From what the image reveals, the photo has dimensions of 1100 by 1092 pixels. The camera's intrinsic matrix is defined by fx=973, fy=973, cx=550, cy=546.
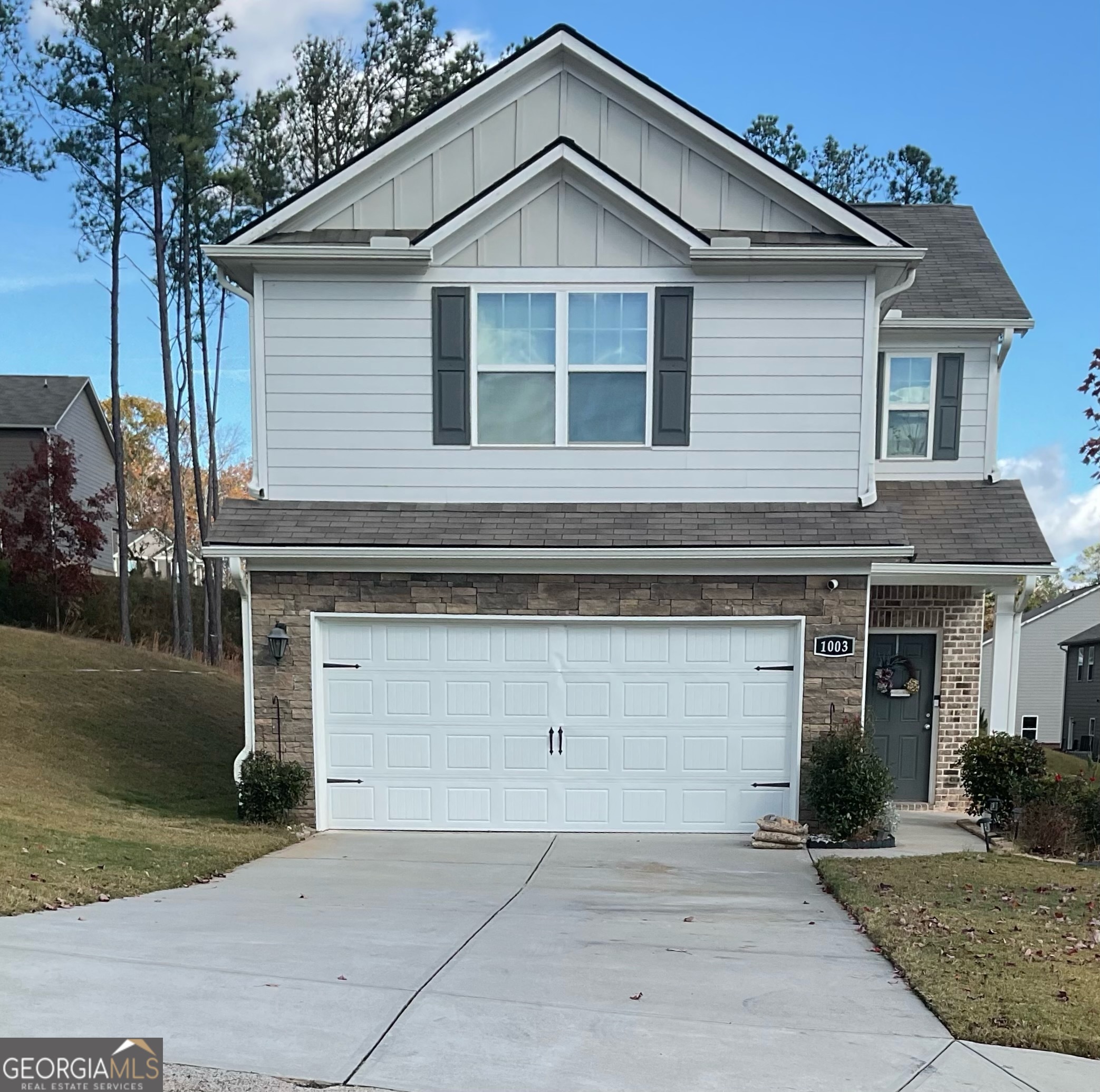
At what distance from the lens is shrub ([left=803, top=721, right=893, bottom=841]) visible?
367 inches

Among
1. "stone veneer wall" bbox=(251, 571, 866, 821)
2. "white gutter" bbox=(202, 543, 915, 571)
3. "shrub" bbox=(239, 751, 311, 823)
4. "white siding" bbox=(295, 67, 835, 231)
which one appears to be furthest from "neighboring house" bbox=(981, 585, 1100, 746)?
"shrub" bbox=(239, 751, 311, 823)

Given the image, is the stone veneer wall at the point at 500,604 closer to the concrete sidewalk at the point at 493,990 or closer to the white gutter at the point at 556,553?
the white gutter at the point at 556,553

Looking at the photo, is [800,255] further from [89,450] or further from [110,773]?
[89,450]

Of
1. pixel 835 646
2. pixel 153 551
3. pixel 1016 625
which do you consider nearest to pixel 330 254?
pixel 835 646

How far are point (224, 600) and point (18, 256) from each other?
42.3 ft

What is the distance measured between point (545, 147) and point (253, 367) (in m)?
3.96

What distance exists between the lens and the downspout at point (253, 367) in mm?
10336

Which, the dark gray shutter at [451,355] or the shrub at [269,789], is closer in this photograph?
the shrub at [269,789]

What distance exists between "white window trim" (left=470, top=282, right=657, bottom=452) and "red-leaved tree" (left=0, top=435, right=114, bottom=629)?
1528 centimetres

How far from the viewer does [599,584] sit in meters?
9.98

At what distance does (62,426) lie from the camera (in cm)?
2850

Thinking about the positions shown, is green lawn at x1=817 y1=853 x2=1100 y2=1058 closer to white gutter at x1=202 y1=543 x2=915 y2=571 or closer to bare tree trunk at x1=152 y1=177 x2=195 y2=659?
white gutter at x1=202 y1=543 x2=915 y2=571

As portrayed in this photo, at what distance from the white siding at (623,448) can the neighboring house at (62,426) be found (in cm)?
1727

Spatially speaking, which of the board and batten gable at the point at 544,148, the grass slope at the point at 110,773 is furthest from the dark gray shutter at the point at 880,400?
the grass slope at the point at 110,773
